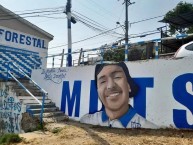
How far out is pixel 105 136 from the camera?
8.98 metres

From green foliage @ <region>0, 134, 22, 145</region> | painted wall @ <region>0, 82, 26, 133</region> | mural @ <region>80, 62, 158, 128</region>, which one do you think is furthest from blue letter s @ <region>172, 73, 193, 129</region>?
painted wall @ <region>0, 82, 26, 133</region>

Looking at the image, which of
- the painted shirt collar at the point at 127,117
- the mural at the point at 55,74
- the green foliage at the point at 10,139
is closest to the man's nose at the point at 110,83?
the painted shirt collar at the point at 127,117

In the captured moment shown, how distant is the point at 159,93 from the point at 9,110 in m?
7.39

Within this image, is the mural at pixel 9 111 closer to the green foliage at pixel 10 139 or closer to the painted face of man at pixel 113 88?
the green foliage at pixel 10 139

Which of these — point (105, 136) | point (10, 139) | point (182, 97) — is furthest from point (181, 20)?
point (10, 139)

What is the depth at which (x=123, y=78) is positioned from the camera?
35.5ft

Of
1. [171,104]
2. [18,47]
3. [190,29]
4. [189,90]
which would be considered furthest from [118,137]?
[190,29]

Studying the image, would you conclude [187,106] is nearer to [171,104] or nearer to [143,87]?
[171,104]

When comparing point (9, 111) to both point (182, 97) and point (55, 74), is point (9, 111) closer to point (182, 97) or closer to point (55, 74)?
point (55, 74)

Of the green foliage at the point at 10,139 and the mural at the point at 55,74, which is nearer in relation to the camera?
the green foliage at the point at 10,139

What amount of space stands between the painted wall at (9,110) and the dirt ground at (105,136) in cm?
256

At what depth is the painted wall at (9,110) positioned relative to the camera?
12.6m

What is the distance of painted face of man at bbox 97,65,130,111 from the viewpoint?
10.7 metres

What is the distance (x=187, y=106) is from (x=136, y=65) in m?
2.46
